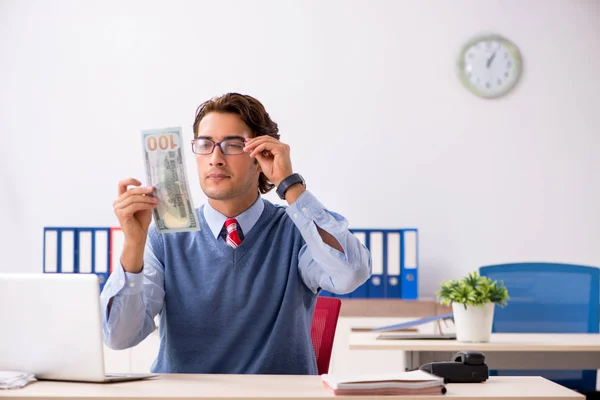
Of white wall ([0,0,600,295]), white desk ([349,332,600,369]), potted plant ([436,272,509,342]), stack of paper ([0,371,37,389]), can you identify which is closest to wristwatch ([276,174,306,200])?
stack of paper ([0,371,37,389])

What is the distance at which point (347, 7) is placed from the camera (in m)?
4.20

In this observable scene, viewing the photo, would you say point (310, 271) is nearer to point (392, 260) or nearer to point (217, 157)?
point (217, 157)

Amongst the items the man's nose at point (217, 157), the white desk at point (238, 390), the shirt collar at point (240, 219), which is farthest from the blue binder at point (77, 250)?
the white desk at point (238, 390)

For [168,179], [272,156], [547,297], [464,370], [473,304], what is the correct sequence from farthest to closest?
[547,297]
[473,304]
[272,156]
[168,179]
[464,370]

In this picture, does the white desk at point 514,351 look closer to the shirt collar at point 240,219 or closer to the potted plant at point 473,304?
the potted plant at point 473,304

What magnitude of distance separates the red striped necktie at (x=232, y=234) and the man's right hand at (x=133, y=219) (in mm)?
280

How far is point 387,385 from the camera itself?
1.44 meters

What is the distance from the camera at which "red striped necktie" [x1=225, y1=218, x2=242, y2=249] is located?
2023 millimetres

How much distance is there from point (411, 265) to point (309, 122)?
36.4 inches

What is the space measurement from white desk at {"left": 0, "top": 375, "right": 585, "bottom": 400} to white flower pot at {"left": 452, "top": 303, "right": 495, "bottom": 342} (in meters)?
0.99

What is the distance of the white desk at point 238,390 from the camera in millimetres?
1426

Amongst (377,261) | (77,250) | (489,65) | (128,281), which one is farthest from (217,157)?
(489,65)

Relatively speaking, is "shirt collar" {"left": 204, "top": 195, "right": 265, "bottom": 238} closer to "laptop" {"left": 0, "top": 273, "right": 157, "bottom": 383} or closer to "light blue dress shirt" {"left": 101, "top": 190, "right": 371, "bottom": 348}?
"light blue dress shirt" {"left": 101, "top": 190, "right": 371, "bottom": 348}

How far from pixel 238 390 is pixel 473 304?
53.7 inches
